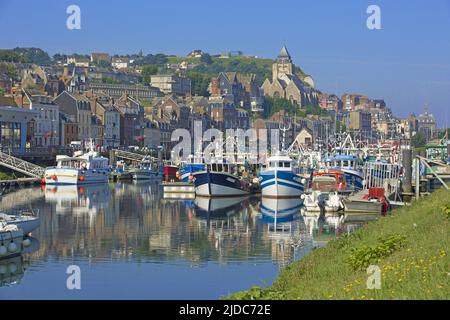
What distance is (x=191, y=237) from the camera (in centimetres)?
3844

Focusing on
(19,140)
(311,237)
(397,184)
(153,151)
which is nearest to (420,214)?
(311,237)

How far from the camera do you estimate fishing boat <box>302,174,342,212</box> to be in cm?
4822

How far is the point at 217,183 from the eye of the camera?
2437 inches

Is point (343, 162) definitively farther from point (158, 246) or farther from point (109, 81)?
point (109, 81)

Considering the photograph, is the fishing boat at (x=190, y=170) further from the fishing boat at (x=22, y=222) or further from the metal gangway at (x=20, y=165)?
the fishing boat at (x=22, y=222)

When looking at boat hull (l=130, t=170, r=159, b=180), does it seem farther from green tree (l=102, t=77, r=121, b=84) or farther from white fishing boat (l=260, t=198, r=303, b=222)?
green tree (l=102, t=77, r=121, b=84)

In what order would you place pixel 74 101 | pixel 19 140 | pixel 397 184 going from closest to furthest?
pixel 397 184
pixel 19 140
pixel 74 101

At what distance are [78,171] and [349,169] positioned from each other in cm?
2166

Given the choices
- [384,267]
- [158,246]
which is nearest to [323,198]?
[158,246]

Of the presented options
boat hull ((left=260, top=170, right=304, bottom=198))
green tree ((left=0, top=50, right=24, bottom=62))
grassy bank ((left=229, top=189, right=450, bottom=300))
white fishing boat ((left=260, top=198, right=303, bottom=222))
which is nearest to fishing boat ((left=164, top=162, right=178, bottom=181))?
boat hull ((left=260, top=170, right=304, bottom=198))

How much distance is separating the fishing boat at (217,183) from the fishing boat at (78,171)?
14078mm

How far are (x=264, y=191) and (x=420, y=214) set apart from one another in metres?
33.8

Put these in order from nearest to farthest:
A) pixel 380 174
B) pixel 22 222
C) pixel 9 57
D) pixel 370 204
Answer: pixel 22 222 < pixel 370 204 < pixel 380 174 < pixel 9 57

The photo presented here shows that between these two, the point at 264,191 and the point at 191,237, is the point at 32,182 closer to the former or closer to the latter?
the point at 264,191
